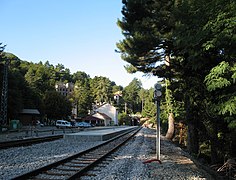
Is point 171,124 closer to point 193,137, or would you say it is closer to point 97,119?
point 193,137

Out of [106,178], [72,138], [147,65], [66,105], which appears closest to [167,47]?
[147,65]

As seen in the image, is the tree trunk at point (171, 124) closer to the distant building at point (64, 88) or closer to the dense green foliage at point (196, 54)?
the dense green foliage at point (196, 54)

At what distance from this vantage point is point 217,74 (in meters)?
7.45

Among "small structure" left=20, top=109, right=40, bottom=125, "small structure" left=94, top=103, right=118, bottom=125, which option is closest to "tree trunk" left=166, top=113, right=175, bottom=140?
"small structure" left=20, top=109, right=40, bottom=125

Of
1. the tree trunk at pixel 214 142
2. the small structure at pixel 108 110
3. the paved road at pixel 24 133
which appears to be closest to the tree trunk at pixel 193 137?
the tree trunk at pixel 214 142

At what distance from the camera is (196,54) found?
8.65 m

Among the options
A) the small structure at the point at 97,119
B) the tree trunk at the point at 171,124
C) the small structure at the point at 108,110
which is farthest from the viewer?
the small structure at the point at 108,110

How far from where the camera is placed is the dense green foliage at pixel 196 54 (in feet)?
24.6

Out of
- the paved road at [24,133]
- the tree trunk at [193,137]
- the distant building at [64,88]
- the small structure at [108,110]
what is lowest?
the paved road at [24,133]

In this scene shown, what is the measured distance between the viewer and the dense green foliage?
7484 millimetres

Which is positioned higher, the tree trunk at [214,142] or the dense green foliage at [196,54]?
the dense green foliage at [196,54]

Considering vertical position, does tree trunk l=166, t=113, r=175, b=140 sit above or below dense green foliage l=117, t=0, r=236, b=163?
below

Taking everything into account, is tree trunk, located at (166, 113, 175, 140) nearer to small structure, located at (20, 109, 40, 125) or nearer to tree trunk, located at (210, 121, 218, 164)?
tree trunk, located at (210, 121, 218, 164)

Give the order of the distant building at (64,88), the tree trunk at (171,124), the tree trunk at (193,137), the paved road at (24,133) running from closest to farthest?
the tree trunk at (193,137) → the paved road at (24,133) → the tree trunk at (171,124) → the distant building at (64,88)
